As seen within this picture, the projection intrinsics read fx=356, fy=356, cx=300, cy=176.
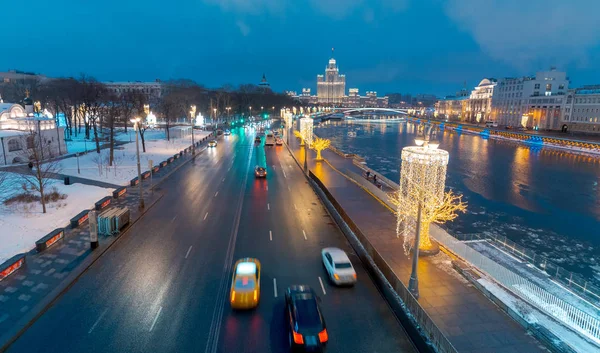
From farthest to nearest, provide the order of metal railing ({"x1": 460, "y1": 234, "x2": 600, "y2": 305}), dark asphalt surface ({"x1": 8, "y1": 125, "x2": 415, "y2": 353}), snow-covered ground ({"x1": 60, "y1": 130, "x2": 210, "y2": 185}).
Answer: snow-covered ground ({"x1": 60, "y1": 130, "x2": 210, "y2": 185})
metal railing ({"x1": 460, "y1": 234, "x2": 600, "y2": 305})
dark asphalt surface ({"x1": 8, "y1": 125, "x2": 415, "y2": 353})

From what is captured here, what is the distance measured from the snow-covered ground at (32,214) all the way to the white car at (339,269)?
14848 mm

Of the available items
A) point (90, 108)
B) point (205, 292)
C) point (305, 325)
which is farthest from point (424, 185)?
point (90, 108)

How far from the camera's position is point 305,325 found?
37.2 feet

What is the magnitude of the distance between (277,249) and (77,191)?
18783mm

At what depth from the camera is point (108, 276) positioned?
1566 cm

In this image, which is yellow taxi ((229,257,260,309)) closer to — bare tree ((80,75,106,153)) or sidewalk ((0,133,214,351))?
sidewalk ((0,133,214,351))

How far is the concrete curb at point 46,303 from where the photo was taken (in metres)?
11.5

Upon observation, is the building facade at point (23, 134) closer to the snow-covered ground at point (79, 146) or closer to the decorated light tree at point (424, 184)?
the snow-covered ground at point (79, 146)

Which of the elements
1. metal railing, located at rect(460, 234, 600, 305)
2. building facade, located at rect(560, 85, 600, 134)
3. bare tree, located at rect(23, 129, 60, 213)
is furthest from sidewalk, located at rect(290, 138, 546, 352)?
building facade, located at rect(560, 85, 600, 134)

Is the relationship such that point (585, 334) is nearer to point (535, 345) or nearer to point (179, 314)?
point (535, 345)

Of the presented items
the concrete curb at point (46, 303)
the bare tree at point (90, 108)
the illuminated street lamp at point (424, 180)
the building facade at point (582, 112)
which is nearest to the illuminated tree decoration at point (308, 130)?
the bare tree at point (90, 108)

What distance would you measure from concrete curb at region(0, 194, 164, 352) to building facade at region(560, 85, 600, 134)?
114207 millimetres

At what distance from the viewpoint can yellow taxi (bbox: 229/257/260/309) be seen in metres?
13.1

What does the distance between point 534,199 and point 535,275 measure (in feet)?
70.6
